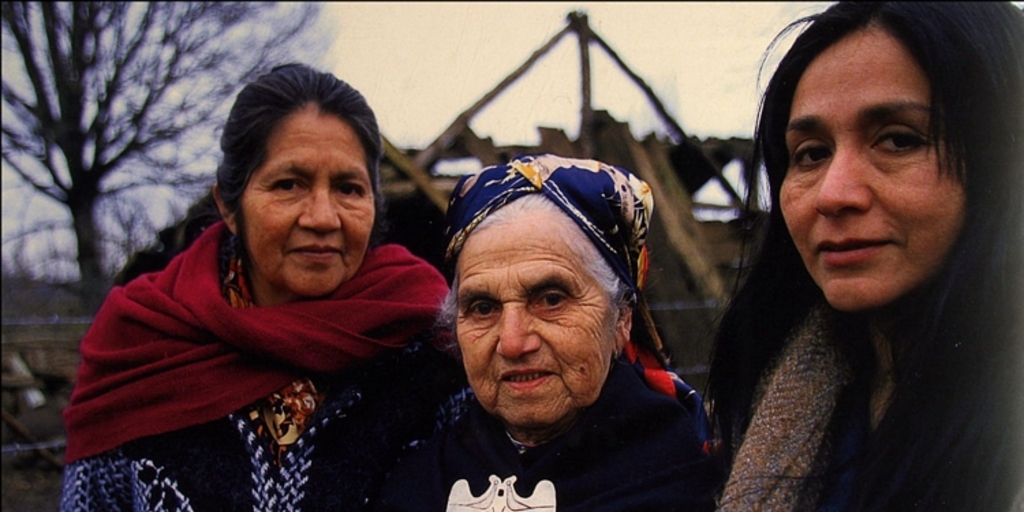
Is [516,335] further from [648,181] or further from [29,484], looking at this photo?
[29,484]

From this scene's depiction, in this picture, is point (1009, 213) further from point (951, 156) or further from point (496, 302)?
point (496, 302)

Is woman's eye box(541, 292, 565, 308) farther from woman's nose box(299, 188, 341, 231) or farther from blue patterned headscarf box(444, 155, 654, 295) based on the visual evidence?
woman's nose box(299, 188, 341, 231)

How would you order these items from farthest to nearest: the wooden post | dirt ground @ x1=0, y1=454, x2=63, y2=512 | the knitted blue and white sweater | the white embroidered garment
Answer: dirt ground @ x1=0, y1=454, x2=63, y2=512, the wooden post, the knitted blue and white sweater, the white embroidered garment

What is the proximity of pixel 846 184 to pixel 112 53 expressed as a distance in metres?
13.8

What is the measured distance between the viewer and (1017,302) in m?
1.32

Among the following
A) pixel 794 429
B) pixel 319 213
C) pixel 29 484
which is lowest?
pixel 29 484

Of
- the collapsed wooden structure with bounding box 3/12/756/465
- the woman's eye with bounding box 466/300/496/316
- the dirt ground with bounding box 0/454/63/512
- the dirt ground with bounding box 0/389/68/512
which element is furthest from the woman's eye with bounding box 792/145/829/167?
the dirt ground with bounding box 0/454/63/512

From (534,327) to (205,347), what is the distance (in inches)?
41.6

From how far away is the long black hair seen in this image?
1.31m

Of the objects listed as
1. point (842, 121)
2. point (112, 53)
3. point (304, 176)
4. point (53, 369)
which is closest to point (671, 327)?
point (304, 176)

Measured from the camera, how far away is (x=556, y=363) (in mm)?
1977

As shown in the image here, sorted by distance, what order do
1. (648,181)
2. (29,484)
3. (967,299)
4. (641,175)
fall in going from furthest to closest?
(29,484)
(641,175)
(648,181)
(967,299)

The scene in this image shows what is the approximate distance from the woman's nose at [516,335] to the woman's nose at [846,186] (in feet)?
2.46

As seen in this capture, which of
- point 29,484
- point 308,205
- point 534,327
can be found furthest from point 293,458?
point 29,484
